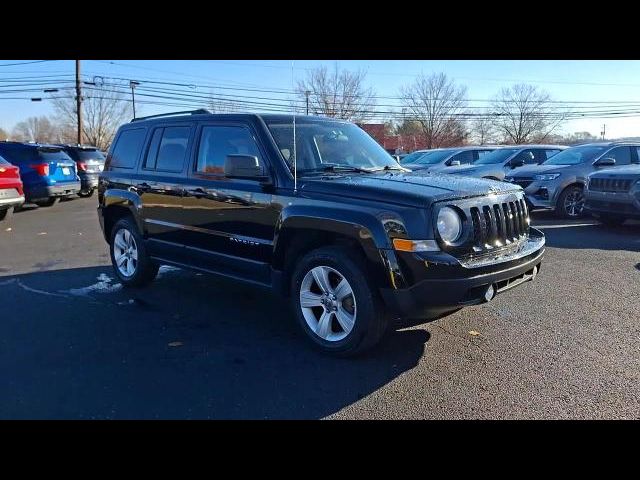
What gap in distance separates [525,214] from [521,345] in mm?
1130

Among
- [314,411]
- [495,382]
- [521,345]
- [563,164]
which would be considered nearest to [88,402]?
[314,411]

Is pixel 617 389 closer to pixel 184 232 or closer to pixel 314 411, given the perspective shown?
pixel 314 411

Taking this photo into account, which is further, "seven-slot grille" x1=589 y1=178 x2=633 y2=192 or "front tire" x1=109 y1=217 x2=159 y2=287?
"seven-slot grille" x1=589 y1=178 x2=633 y2=192

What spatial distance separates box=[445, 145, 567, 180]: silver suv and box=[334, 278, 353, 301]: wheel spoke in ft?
34.0

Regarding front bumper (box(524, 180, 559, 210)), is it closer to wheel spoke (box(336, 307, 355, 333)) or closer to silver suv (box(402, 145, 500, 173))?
silver suv (box(402, 145, 500, 173))

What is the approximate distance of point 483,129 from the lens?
61812 millimetres

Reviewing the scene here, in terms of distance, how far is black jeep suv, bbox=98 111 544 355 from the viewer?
3.55m

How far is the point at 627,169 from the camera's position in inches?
371

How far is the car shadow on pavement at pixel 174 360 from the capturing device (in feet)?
10.6

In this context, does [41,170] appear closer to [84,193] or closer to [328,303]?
[84,193]

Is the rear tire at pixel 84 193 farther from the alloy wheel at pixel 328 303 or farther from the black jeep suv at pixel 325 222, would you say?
the alloy wheel at pixel 328 303

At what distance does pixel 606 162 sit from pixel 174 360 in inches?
414

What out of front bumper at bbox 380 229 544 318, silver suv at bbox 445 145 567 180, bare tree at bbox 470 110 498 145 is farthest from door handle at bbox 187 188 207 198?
bare tree at bbox 470 110 498 145

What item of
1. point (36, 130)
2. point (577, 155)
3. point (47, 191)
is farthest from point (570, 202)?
point (36, 130)
